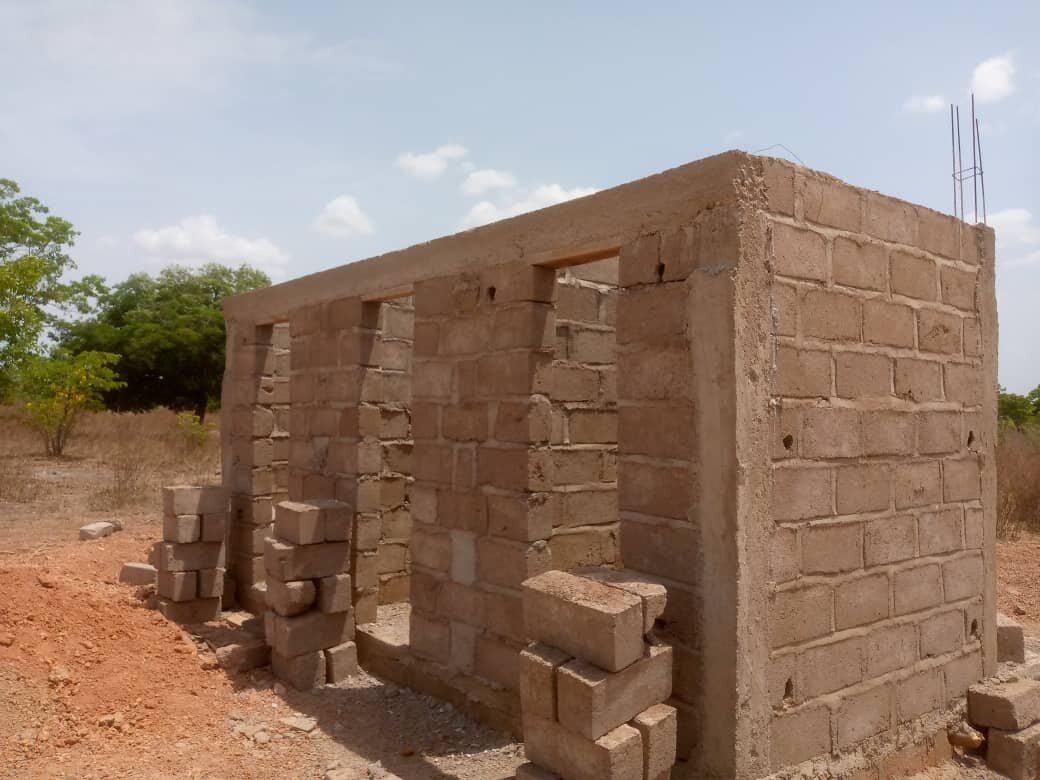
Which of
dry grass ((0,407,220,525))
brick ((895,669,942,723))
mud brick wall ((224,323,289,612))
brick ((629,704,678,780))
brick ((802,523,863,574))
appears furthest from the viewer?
dry grass ((0,407,220,525))

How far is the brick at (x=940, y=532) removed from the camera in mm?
4262

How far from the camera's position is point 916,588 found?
421cm

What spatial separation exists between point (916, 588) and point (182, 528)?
5.59 m

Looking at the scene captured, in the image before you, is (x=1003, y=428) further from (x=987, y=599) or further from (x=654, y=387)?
(x=654, y=387)

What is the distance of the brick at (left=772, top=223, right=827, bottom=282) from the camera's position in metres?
3.61

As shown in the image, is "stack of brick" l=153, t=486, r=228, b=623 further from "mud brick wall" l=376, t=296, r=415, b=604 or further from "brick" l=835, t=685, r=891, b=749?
"brick" l=835, t=685, r=891, b=749

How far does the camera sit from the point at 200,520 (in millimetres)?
6887

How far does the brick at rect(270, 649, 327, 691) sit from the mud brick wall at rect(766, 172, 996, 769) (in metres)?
3.40

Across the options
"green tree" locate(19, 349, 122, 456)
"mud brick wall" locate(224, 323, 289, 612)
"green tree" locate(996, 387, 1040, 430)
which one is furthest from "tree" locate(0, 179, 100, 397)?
"green tree" locate(996, 387, 1040, 430)

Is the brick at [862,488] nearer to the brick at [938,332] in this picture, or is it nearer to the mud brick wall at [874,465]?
the mud brick wall at [874,465]

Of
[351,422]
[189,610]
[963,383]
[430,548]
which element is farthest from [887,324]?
[189,610]

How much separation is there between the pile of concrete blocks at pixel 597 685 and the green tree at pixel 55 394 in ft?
51.9

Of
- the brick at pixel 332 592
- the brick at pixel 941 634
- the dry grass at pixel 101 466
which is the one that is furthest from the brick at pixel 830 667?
the dry grass at pixel 101 466

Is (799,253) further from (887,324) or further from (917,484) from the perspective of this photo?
(917,484)
